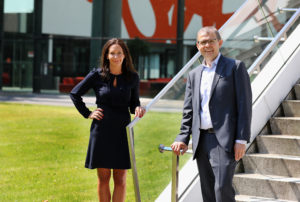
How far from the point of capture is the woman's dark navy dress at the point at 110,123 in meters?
4.09

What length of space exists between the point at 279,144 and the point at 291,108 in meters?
0.65

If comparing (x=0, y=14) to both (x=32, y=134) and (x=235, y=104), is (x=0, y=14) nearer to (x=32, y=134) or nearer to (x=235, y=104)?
(x=32, y=134)

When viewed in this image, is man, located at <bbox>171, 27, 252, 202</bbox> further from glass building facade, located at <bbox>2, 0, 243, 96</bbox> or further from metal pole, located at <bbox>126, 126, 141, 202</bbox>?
glass building facade, located at <bbox>2, 0, 243, 96</bbox>

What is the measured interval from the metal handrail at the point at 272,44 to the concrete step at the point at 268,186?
43.0 inches

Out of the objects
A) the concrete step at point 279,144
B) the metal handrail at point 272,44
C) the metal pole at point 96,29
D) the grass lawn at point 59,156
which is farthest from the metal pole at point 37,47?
the concrete step at point 279,144

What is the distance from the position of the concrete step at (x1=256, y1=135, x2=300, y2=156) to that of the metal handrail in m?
0.68

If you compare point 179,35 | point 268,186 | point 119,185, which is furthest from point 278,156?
point 179,35

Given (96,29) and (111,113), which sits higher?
(96,29)

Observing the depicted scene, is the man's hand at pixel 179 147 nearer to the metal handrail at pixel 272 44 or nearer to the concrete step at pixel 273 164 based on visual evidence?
the concrete step at pixel 273 164

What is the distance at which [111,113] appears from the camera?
4102 mm

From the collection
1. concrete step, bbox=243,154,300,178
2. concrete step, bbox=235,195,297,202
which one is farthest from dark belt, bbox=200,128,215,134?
concrete step, bbox=243,154,300,178

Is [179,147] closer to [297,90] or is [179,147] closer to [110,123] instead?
[110,123]

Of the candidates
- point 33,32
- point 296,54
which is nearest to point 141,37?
point 33,32

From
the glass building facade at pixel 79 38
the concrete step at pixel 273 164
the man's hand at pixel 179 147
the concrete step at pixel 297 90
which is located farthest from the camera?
the glass building facade at pixel 79 38
